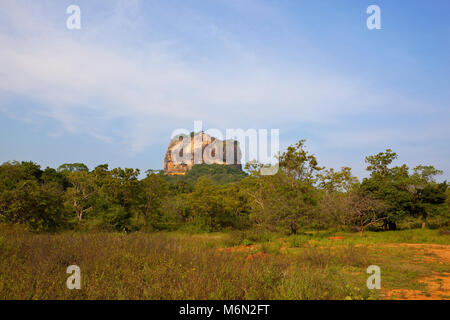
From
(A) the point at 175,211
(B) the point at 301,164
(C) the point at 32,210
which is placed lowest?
(A) the point at 175,211

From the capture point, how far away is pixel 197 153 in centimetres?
11494

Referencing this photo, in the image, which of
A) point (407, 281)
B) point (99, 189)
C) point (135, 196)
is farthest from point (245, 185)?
point (407, 281)

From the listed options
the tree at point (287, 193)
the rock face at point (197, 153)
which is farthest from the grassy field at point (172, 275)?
the rock face at point (197, 153)

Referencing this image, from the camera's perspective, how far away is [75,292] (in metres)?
3.70

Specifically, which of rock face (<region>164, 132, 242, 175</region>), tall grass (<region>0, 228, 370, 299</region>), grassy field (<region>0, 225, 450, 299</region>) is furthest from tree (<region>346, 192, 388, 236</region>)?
rock face (<region>164, 132, 242, 175</region>)

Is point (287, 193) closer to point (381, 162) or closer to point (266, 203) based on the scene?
point (266, 203)

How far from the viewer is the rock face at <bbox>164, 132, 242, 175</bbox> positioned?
354 feet

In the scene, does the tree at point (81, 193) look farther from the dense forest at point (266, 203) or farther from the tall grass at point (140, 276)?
the tall grass at point (140, 276)

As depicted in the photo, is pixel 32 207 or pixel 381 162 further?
pixel 381 162

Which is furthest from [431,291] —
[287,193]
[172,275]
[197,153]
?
[197,153]
